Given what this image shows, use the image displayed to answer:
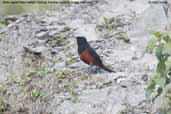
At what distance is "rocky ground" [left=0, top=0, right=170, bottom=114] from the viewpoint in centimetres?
404

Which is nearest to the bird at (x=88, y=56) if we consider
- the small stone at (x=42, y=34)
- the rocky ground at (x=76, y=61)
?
the rocky ground at (x=76, y=61)

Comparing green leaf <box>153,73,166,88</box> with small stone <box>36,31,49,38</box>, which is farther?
small stone <box>36,31,49,38</box>

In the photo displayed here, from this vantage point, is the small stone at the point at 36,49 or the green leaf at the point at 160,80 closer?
the green leaf at the point at 160,80

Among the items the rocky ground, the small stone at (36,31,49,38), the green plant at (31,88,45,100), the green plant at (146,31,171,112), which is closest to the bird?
the rocky ground

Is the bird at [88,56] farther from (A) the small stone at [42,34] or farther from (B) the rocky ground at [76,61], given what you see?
(A) the small stone at [42,34]

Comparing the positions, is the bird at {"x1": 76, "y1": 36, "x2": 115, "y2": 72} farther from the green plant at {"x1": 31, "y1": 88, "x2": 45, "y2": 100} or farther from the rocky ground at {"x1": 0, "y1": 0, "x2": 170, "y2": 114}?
the green plant at {"x1": 31, "y1": 88, "x2": 45, "y2": 100}

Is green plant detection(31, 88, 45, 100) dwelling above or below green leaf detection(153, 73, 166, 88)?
below

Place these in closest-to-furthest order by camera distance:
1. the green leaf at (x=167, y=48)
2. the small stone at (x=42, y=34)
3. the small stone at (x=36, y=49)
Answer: the green leaf at (x=167, y=48)
the small stone at (x=36, y=49)
the small stone at (x=42, y=34)

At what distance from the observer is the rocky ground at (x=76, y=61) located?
13.3ft

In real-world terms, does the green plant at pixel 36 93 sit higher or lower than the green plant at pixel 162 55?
lower

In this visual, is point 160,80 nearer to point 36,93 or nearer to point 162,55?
point 162,55

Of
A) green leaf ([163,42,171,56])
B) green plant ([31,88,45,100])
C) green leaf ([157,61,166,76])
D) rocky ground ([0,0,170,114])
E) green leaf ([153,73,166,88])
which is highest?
green leaf ([163,42,171,56])

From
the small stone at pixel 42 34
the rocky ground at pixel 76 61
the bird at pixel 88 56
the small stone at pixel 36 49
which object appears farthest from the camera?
the small stone at pixel 42 34

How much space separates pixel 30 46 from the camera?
5.17 metres
